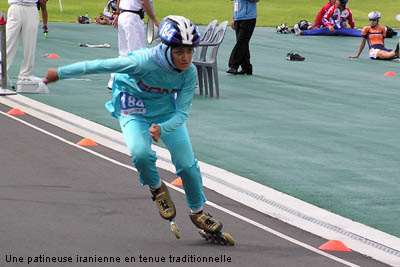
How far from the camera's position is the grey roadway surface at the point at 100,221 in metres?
8.52

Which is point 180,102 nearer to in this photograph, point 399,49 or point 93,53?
point 93,53

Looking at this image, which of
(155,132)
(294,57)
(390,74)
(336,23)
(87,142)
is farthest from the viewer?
(336,23)

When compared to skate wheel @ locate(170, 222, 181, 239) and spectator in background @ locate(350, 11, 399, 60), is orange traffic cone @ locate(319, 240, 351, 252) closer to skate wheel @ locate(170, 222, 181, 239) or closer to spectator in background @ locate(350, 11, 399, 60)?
skate wheel @ locate(170, 222, 181, 239)

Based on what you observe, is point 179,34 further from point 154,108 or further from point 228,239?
point 228,239

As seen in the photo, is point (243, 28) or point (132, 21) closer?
point (132, 21)

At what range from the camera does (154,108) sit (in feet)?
29.7

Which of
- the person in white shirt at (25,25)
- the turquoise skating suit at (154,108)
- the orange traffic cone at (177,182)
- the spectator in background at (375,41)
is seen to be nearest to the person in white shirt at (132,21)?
the person in white shirt at (25,25)

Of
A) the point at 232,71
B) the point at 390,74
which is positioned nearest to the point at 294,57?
the point at 390,74

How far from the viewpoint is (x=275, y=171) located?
12250 millimetres

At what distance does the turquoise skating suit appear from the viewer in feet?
28.8

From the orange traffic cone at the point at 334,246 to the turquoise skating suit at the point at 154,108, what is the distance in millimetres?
1067

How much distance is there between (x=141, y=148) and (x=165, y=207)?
22.4 inches

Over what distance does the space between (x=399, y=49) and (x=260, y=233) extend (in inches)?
750

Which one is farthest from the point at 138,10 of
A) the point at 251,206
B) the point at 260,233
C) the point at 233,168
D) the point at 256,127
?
the point at 260,233
